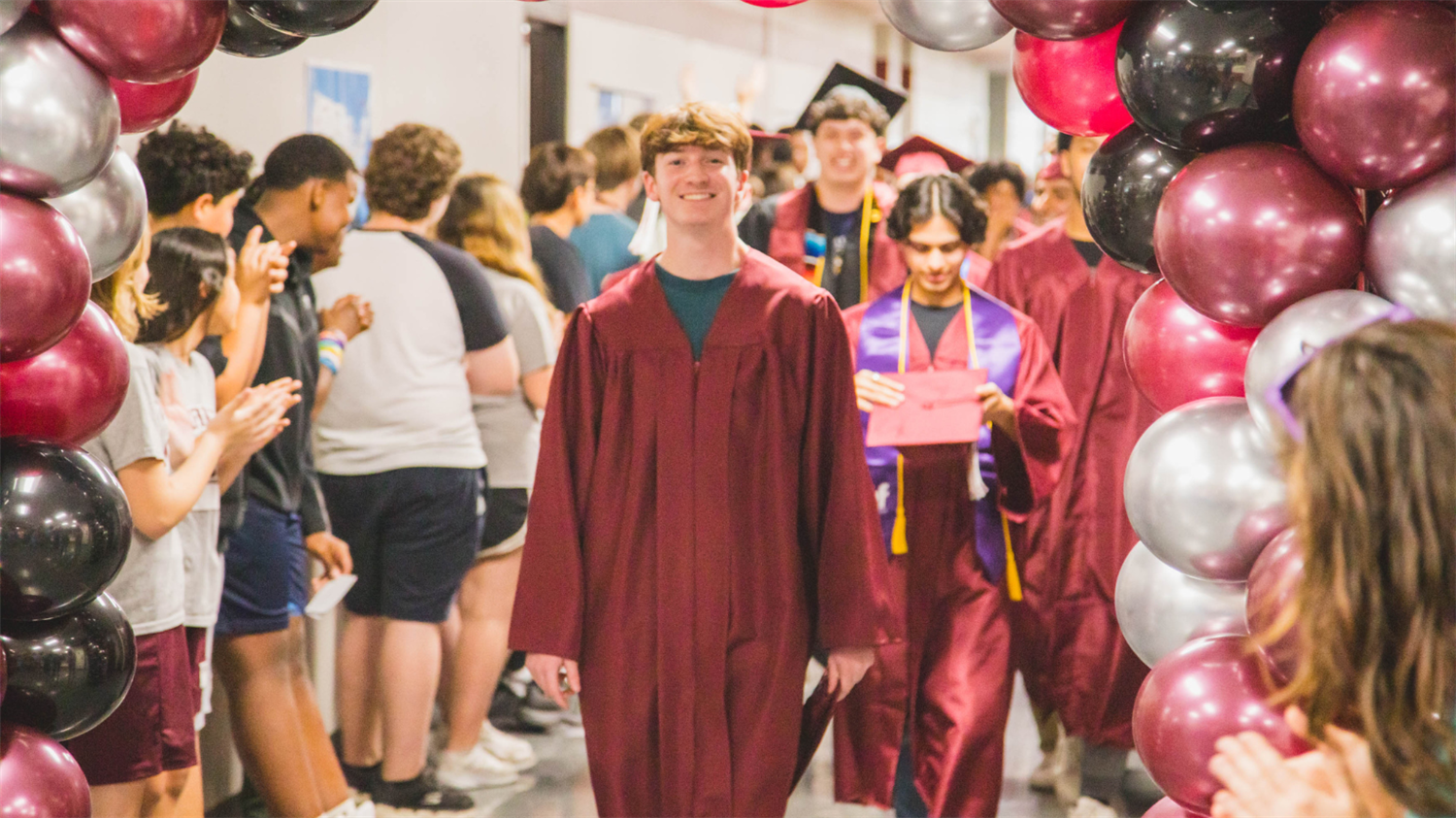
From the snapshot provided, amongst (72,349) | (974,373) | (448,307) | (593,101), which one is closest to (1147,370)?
(974,373)

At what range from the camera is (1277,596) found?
165cm

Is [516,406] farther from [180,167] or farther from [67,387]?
[67,387]

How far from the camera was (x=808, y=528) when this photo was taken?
2.79 metres

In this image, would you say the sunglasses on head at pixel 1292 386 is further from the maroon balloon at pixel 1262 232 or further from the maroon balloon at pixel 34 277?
the maroon balloon at pixel 34 277

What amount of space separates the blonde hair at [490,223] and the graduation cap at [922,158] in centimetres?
118

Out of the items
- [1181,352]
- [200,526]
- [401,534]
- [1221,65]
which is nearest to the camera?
[1221,65]

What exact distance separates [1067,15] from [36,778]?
169cm

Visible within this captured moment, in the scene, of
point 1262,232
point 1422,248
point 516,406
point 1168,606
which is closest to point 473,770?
point 516,406

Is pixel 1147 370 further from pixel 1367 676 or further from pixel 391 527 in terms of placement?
pixel 391 527

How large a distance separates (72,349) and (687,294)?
3.53ft

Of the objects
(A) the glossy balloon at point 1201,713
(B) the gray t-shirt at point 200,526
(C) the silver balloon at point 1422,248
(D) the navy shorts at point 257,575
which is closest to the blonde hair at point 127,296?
(B) the gray t-shirt at point 200,526

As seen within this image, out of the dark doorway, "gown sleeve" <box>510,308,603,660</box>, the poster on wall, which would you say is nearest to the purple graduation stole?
"gown sleeve" <box>510,308,603,660</box>

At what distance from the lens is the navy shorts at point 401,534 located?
13.0ft

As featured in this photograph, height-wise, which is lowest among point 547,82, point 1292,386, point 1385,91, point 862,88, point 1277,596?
point 1277,596
